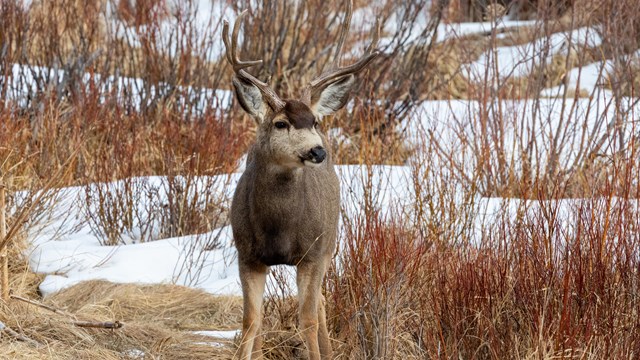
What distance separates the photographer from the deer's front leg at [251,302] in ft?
16.0

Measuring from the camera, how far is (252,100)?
4.85 meters

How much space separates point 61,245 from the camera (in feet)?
24.5

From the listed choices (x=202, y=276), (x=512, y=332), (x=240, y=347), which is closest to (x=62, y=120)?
(x=202, y=276)

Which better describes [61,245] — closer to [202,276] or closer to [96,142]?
[202,276]

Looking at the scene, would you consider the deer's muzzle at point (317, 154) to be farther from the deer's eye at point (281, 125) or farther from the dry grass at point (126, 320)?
the dry grass at point (126, 320)

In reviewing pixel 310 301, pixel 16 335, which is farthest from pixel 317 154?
pixel 16 335

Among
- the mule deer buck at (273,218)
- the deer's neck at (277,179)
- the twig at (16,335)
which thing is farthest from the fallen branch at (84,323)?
the deer's neck at (277,179)

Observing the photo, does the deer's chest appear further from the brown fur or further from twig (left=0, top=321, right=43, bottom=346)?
twig (left=0, top=321, right=43, bottom=346)

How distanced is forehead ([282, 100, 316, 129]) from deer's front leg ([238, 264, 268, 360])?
0.76 meters

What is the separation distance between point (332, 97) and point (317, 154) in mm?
692

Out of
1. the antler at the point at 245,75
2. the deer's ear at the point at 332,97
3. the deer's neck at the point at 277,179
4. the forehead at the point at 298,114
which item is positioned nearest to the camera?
the forehead at the point at 298,114

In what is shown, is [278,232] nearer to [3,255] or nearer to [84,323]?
[84,323]

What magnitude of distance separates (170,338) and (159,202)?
244 centimetres

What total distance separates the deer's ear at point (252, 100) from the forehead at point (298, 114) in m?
0.17
